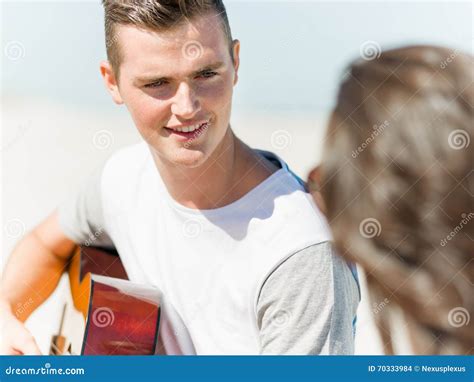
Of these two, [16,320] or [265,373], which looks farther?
[16,320]

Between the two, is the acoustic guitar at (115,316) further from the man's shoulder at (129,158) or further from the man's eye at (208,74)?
the man's eye at (208,74)

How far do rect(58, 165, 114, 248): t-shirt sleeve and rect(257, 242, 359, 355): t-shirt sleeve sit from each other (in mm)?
685

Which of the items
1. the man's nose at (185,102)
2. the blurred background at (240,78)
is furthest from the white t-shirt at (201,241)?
the man's nose at (185,102)

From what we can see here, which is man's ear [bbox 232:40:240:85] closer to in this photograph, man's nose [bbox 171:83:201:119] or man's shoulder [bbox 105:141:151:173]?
man's nose [bbox 171:83:201:119]

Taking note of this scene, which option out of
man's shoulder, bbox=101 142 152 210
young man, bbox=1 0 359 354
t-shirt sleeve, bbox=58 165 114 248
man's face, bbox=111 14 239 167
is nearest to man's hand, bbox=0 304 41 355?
young man, bbox=1 0 359 354

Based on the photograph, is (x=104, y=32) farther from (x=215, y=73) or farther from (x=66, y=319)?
(x=66, y=319)

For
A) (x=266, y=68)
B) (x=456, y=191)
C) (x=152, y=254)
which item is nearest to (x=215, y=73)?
(x=266, y=68)

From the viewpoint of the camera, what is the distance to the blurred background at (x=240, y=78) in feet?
8.13

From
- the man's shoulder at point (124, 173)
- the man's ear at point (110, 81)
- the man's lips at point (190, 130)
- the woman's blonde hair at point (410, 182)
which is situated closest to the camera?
the woman's blonde hair at point (410, 182)

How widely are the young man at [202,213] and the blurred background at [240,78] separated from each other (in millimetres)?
96

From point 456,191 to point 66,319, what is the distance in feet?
4.88

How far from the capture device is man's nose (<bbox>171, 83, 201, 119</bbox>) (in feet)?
7.36

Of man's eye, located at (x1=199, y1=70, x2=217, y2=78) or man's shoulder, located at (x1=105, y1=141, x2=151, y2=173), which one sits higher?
man's eye, located at (x1=199, y1=70, x2=217, y2=78)

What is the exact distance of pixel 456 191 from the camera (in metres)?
2.26
